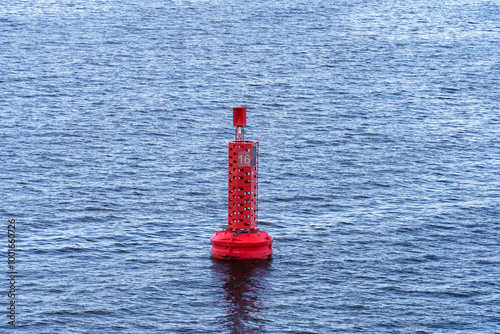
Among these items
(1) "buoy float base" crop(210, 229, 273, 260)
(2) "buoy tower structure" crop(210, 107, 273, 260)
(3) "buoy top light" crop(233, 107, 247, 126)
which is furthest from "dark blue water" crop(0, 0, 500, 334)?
(3) "buoy top light" crop(233, 107, 247, 126)

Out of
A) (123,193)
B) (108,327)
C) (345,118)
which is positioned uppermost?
(345,118)

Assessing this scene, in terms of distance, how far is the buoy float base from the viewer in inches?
1438

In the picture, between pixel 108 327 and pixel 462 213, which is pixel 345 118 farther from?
pixel 108 327

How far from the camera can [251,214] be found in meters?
36.8

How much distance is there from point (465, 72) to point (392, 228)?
1976 inches

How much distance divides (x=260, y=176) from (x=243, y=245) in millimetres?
16627

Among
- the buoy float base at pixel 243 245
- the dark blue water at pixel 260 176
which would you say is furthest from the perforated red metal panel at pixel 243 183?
the dark blue water at pixel 260 176

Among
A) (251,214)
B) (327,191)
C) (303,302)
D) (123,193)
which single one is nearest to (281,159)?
(327,191)

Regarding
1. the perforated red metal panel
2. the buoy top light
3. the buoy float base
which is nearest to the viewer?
the perforated red metal panel

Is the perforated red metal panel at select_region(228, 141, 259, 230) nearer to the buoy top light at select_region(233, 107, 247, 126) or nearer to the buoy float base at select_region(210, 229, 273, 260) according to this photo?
the buoy float base at select_region(210, 229, 273, 260)

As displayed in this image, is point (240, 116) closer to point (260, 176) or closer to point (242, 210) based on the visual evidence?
point (242, 210)

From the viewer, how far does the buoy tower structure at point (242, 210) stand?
119 feet

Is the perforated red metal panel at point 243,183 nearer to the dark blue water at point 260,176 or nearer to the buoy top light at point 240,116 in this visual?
the buoy top light at point 240,116

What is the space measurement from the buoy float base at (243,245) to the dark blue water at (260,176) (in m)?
0.55
